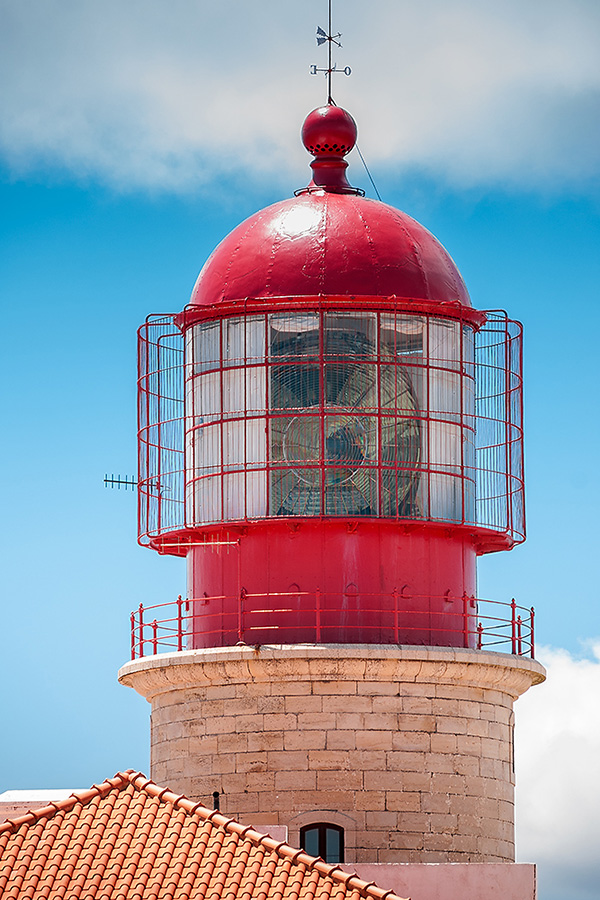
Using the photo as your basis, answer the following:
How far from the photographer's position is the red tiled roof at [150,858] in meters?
20.5

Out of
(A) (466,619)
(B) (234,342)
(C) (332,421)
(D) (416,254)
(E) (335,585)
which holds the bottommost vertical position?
(A) (466,619)

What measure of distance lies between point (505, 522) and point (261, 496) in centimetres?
320

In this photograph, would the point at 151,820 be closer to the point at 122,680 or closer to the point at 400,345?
the point at 122,680

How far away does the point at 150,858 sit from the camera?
21.0 metres

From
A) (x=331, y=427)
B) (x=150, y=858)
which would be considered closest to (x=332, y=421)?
(x=331, y=427)

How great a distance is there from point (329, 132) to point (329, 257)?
2.18 meters

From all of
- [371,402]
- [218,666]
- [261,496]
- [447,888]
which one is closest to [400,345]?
[371,402]

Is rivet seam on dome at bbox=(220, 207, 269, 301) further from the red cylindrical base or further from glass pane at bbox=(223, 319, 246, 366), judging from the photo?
the red cylindrical base

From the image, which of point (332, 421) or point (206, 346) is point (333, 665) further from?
point (206, 346)

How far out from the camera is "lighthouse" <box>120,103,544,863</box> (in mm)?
24453

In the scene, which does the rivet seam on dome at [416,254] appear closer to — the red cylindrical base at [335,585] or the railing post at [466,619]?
the red cylindrical base at [335,585]

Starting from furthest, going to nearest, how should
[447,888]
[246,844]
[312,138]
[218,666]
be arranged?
1. [312,138]
2. [218,666]
3. [447,888]
4. [246,844]

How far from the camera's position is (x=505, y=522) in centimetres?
2614

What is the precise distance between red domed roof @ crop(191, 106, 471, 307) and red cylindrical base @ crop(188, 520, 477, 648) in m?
2.91
